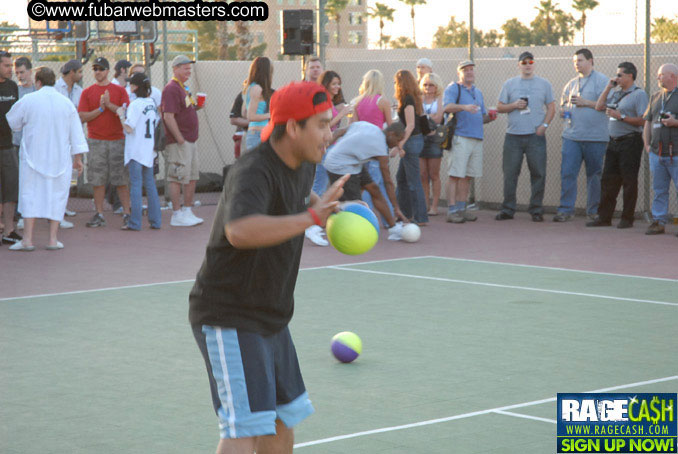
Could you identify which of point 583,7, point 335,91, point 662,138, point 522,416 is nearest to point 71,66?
point 335,91

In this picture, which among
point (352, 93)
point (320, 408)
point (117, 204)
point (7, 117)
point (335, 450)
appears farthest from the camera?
point (352, 93)

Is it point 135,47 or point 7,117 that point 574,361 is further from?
point 135,47

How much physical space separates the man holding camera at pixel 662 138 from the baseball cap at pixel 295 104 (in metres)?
10.6

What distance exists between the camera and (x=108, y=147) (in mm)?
15797

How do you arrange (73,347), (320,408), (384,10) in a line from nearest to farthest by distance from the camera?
(320,408), (73,347), (384,10)

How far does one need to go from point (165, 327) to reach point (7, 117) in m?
5.87

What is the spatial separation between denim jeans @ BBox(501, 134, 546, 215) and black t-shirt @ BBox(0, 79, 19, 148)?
702cm

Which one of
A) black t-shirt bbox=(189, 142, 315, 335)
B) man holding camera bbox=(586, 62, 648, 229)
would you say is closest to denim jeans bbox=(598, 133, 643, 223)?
man holding camera bbox=(586, 62, 648, 229)

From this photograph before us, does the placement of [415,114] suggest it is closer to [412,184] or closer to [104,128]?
[412,184]

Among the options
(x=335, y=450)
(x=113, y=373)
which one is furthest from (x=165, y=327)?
(x=335, y=450)

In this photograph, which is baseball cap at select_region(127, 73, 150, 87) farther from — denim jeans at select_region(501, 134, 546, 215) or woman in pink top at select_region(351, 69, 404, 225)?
denim jeans at select_region(501, 134, 546, 215)

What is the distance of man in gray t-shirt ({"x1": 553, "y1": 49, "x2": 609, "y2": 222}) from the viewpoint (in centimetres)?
1552

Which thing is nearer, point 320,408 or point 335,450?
point 335,450

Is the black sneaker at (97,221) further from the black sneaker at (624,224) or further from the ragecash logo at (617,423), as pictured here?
the ragecash logo at (617,423)
